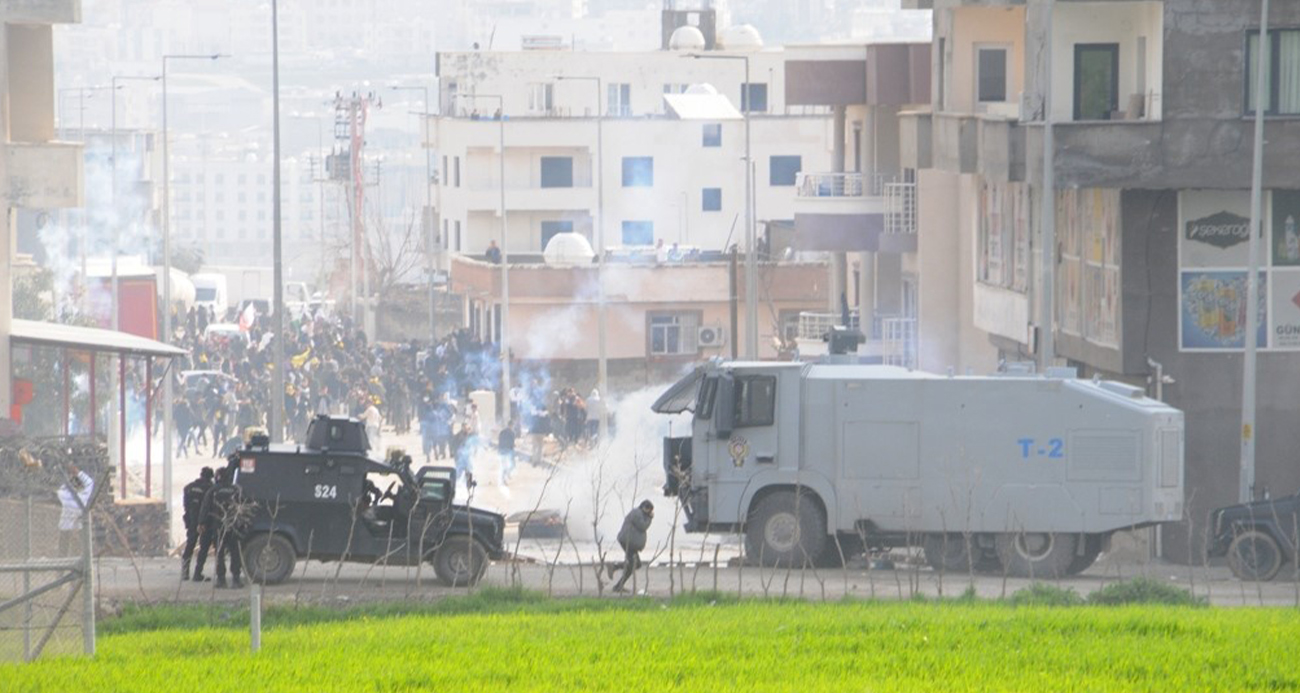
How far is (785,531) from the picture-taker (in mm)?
28375

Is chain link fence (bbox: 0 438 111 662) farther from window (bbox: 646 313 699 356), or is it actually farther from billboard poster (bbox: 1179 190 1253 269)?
window (bbox: 646 313 699 356)

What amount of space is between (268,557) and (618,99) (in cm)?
7828

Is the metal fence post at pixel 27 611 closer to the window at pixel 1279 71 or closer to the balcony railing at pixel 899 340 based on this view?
the window at pixel 1279 71

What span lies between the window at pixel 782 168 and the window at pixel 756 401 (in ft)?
204

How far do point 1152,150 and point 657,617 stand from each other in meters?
13.3

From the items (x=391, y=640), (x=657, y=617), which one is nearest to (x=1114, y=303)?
(x=657, y=617)

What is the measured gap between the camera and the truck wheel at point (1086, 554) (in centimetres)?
2822

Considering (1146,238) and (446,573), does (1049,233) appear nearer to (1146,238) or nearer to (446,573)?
(1146,238)

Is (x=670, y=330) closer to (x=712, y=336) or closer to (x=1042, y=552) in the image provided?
(x=712, y=336)

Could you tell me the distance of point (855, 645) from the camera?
19.6 m

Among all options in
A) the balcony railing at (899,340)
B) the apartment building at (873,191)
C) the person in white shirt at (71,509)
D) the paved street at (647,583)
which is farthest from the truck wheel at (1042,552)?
the balcony railing at (899,340)

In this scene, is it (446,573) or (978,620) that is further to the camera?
(446,573)

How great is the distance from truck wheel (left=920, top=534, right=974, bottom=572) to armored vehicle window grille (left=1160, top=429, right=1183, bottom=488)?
2165mm

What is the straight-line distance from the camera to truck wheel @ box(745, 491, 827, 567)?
28.2 m
